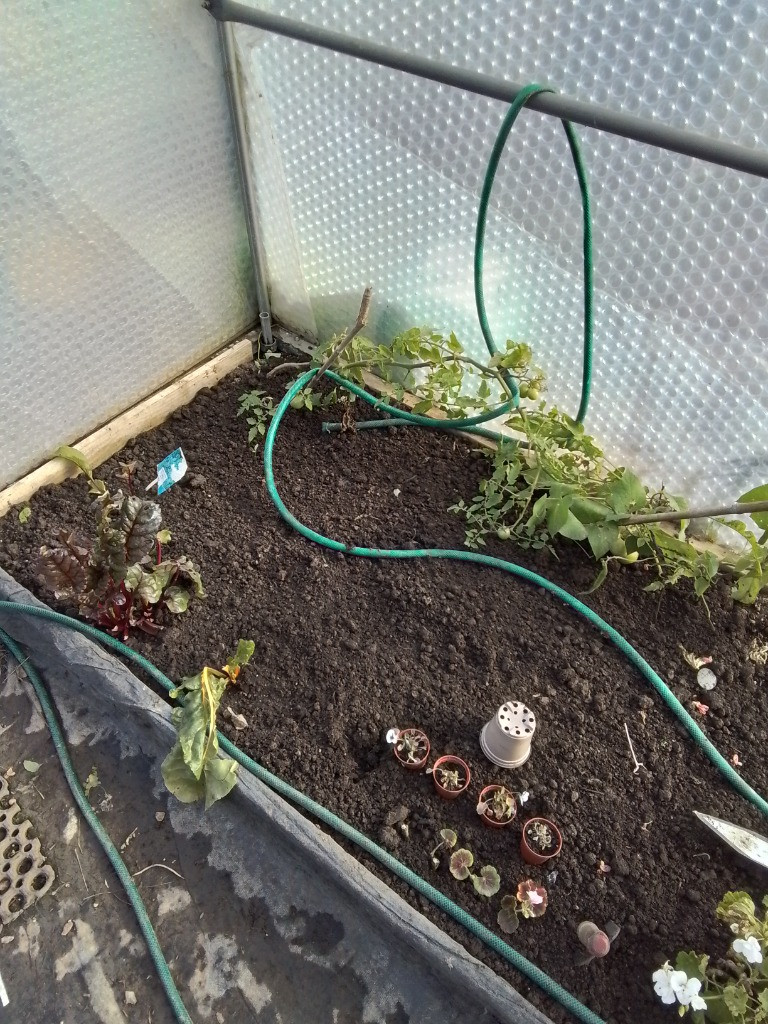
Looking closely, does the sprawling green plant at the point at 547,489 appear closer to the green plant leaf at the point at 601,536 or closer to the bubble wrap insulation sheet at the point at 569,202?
the green plant leaf at the point at 601,536

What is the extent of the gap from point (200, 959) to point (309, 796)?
40 cm

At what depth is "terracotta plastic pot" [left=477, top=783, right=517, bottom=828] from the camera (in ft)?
5.17

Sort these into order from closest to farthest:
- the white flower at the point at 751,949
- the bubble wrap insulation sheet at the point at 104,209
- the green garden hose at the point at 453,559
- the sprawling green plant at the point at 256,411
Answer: the white flower at the point at 751,949
the green garden hose at the point at 453,559
the bubble wrap insulation sheet at the point at 104,209
the sprawling green plant at the point at 256,411

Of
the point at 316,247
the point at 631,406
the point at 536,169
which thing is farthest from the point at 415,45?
the point at 631,406

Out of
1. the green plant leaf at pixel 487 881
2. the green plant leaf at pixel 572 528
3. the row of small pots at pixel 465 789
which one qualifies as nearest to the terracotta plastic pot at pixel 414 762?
the row of small pots at pixel 465 789

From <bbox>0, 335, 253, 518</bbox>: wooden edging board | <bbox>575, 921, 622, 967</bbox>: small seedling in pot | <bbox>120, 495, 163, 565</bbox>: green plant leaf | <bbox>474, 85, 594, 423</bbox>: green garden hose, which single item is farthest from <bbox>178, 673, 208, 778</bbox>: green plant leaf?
<bbox>474, 85, 594, 423</bbox>: green garden hose

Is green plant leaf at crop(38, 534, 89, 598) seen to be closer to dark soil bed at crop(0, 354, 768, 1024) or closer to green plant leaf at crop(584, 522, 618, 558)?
dark soil bed at crop(0, 354, 768, 1024)

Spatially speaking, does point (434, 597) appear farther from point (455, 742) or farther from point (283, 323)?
point (283, 323)

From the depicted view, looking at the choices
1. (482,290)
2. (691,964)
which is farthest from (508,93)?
(691,964)

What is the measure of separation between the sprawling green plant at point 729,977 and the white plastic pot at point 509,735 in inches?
18.4

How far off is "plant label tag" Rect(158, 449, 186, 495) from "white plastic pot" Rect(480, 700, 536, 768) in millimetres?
1162

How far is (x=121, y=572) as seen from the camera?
1.69 meters

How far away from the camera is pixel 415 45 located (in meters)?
1.76

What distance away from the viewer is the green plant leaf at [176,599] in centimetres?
185
